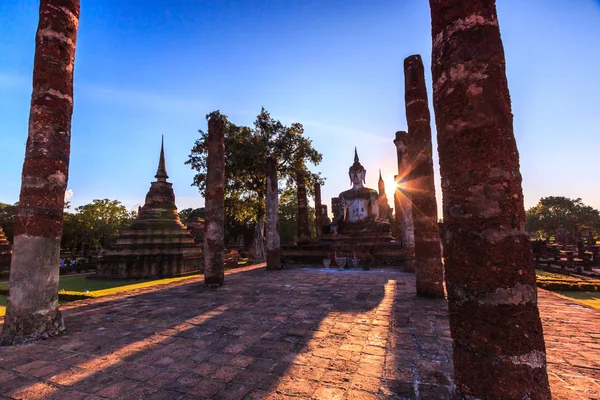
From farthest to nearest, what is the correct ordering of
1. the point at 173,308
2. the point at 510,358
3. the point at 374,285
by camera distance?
the point at 374,285 → the point at 173,308 → the point at 510,358

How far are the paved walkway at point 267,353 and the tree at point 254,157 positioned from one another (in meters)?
15.4

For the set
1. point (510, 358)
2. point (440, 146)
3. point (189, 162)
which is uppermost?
point (189, 162)

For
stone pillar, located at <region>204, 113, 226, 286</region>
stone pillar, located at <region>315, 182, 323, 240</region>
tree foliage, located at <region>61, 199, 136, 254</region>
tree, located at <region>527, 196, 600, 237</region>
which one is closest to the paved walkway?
Result: stone pillar, located at <region>204, 113, 226, 286</region>

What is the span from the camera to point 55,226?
194 inches

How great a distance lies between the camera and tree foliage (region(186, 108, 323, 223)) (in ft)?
68.3

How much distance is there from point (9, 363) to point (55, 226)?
215 centimetres

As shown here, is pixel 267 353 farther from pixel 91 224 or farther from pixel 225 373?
pixel 91 224

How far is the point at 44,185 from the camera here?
4809 millimetres

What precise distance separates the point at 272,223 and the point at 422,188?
8.38 metres

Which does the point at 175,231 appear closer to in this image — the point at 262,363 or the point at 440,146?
the point at 262,363

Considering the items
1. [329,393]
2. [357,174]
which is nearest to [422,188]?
[329,393]

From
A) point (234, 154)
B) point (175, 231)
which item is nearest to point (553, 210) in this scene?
point (234, 154)

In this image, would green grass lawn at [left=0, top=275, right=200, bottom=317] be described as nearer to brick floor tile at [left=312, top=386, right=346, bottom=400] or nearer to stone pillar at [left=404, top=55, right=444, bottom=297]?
brick floor tile at [left=312, top=386, right=346, bottom=400]

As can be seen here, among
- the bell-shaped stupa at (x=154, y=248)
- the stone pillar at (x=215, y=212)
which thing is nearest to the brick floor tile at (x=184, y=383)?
the stone pillar at (x=215, y=212)
